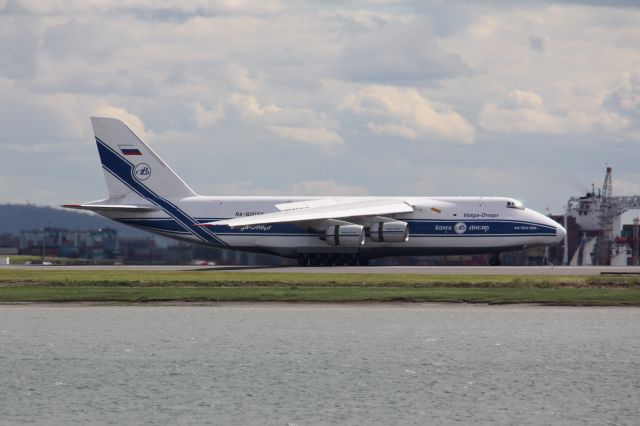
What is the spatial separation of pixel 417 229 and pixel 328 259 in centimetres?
551

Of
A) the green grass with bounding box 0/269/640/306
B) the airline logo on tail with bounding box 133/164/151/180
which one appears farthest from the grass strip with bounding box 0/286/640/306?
the airline logo on tail with bounding box 133/164/151/180

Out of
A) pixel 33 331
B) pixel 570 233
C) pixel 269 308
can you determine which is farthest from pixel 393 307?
pixel 570 233

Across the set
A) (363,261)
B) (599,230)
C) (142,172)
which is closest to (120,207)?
(142,172)

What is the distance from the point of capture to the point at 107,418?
21625 millimetres

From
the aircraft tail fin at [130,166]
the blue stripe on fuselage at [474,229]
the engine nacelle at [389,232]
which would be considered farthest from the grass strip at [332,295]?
the aircraft tail fin at [130,166]

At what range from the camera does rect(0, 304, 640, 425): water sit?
22.3 m

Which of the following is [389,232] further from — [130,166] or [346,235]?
[130,166]

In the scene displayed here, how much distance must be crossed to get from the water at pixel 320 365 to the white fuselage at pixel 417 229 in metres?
26.7

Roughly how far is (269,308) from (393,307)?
453 cm

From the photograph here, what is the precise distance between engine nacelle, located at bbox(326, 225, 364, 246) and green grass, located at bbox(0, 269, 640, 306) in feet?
38.5

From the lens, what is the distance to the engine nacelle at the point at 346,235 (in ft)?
219

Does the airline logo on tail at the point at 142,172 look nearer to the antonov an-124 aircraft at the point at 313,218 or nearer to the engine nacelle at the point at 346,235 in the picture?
the antonov an-124 aircraft at the point at 313,218

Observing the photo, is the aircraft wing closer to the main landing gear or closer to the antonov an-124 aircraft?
the antonov an-124 aircraft

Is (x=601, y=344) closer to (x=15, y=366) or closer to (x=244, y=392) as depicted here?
(x=244, y=392)
